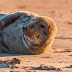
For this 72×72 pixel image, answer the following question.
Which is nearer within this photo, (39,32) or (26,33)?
(26,33)

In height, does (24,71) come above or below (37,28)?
below

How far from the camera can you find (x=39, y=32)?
6.01 metres

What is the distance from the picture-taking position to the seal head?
5.91 meters

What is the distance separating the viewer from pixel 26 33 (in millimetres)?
5867

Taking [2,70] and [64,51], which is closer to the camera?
[2,70]

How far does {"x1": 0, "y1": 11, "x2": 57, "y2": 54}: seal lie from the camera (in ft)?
19.7

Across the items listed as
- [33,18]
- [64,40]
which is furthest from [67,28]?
[33,18]

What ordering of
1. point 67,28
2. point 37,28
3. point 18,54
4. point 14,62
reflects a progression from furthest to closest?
1. point 67,28
2. point 18,54
3. point 37,28
4. point 14,62

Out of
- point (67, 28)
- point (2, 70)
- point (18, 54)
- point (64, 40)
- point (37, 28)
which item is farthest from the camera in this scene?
point (67, 28)

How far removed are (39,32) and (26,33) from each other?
295 mm

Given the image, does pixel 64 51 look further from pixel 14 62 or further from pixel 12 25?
pixel 14 62

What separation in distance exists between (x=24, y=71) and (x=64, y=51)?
241cm

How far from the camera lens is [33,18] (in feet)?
21.6

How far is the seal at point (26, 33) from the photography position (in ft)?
19.7
